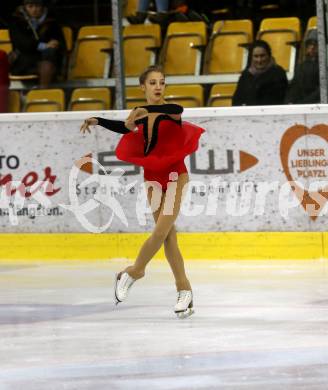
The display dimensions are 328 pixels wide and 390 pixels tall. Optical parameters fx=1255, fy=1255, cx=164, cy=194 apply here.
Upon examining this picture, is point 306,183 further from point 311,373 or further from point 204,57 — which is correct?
point 311,373

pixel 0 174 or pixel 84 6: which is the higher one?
pixel 84 6

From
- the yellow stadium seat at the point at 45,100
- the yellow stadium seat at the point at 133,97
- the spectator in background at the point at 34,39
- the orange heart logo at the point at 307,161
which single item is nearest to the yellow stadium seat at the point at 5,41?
the spectator in background at the point at 34,39

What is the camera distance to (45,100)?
1195cm

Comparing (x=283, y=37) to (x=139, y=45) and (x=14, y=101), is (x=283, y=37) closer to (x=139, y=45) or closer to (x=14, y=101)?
(x=139, y=45)

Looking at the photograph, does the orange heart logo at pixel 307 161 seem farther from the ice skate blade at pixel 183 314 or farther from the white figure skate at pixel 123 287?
the ice skate blade at pixel 183 314

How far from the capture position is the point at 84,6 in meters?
14.2

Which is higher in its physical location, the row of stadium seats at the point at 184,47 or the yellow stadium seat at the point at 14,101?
the row of stadium seats at the point at 184,47

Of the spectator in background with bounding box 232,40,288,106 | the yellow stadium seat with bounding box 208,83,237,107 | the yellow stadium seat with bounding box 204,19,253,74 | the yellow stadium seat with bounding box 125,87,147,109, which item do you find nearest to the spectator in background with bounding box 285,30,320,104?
the spectator in background with bounding box 232,40,288,106

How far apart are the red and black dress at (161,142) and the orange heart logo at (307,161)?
9.28 feet

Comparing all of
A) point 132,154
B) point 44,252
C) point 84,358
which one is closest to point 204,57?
point 44,252

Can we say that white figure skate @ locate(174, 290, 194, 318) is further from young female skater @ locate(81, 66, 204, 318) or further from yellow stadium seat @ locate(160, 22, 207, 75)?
yellow stadium seat @ locate(160, 22, 207, 75)

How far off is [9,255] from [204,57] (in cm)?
276

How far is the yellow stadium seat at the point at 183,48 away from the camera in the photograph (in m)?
12.2

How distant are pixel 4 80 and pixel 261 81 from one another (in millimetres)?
2732
